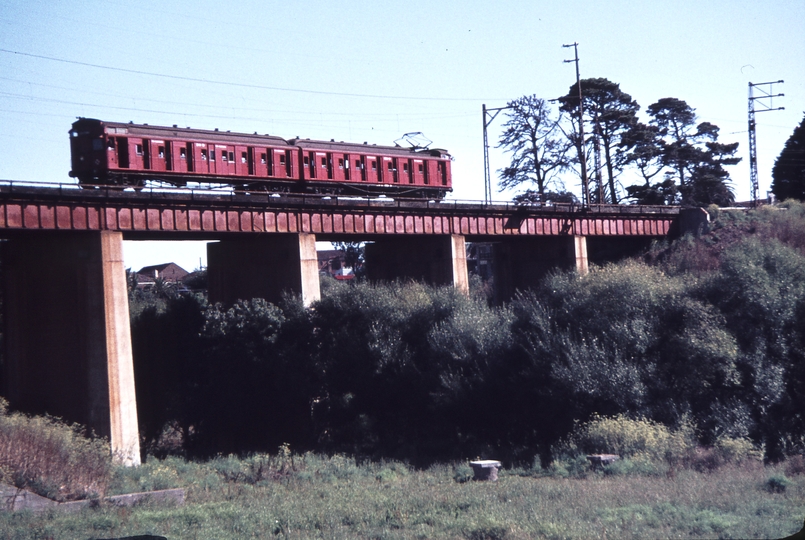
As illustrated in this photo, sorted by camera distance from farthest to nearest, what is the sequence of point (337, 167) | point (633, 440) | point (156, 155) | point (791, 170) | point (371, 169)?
point (791, 170) → point (371, 169) → point (337, 167) → point (156, 155) → point (633, 440)

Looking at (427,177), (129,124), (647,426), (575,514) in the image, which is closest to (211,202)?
(129,124)

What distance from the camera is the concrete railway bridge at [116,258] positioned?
2680 centimetres

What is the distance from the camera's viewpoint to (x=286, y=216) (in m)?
33.9

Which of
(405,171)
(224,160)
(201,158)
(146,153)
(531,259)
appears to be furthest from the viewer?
(531,259)

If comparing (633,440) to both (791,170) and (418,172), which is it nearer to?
(418,172)

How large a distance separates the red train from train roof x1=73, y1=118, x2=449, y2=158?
40 millimetres

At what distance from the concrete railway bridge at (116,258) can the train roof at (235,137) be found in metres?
2.88

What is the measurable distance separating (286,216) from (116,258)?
858cm

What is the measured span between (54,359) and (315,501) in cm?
1650

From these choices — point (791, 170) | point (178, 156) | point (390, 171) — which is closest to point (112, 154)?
point (178, 156)

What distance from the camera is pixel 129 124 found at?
31.0 meters

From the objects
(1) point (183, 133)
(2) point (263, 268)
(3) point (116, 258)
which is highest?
(1) point (183, 133)

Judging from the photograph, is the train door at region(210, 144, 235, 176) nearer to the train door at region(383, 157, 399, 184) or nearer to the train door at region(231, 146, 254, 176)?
the train door at region(231, 146, 254, 176)

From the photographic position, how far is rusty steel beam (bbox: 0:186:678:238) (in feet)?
85.7
